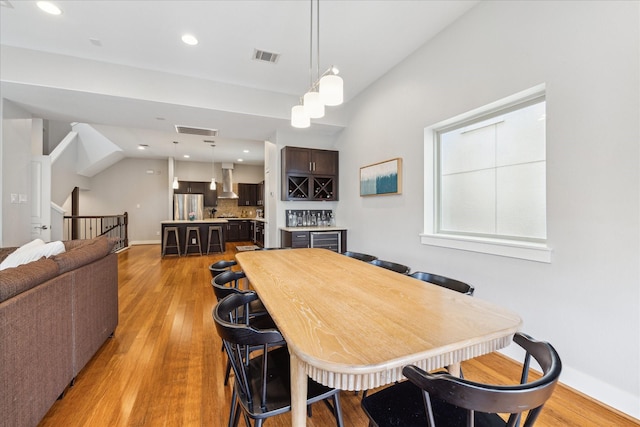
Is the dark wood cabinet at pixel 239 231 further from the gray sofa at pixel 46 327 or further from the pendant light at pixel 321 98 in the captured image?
the pendant light at pixel 321 98

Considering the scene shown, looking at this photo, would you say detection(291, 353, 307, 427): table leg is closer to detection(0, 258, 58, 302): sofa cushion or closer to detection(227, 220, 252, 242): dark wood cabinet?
detection(0, 258, 58, 302): sofa cushion

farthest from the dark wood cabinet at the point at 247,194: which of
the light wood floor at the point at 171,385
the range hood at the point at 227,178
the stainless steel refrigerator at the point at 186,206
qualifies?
the light wood floor at the point at 171,385

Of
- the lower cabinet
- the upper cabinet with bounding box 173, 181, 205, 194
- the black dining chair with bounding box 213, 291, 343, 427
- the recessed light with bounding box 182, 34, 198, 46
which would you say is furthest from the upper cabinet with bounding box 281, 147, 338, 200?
the upper cabinet with bounding box 173, 181, 205, 194

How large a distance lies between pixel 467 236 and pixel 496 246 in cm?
46

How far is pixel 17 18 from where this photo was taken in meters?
2.59

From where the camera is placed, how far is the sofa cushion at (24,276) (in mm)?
1268

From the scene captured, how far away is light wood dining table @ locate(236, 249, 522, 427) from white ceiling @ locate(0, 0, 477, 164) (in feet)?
8.11

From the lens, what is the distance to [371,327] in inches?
40.1

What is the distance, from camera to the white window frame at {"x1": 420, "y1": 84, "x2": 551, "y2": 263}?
2072mm

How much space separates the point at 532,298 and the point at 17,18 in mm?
5209

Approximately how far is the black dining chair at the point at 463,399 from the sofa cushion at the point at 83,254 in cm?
204

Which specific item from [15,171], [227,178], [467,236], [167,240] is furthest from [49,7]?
[227,178]

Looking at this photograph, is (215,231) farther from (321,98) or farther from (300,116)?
(321,98)

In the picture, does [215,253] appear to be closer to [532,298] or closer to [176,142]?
[176,142]
